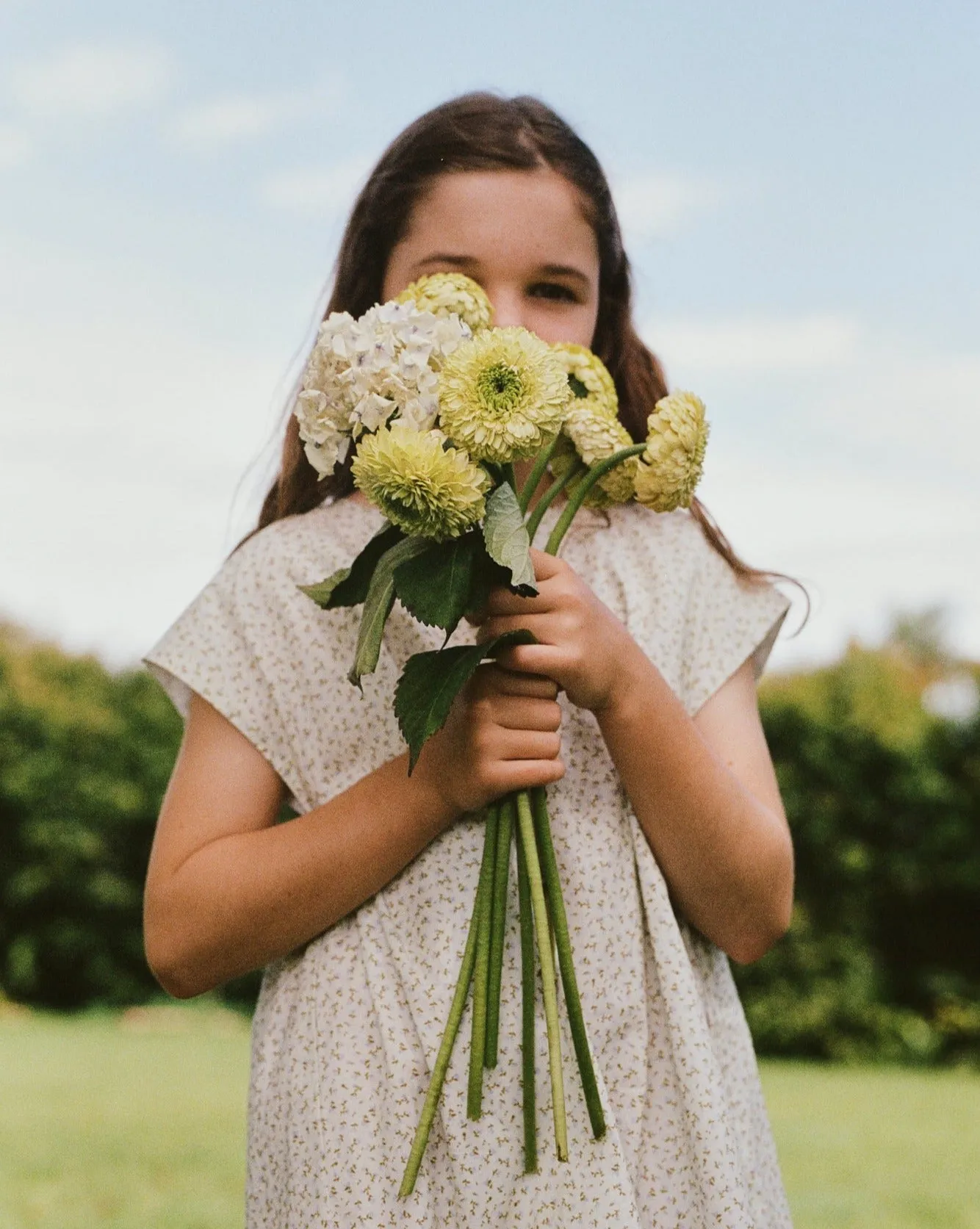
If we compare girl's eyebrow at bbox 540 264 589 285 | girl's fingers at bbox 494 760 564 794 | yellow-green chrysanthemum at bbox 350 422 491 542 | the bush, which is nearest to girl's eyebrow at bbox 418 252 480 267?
girl's eyebrow at bbox 540 264 589 285


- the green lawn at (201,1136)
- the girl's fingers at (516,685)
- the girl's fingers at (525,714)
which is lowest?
the green lawn at (201,1136)

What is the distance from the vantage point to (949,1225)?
550cm

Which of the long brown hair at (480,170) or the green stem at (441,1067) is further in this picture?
the long brown hair at (480,170)

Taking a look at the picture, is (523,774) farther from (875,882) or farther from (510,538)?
(875,882)

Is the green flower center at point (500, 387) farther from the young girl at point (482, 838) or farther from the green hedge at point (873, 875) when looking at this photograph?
the green hedge at point (873, 875)

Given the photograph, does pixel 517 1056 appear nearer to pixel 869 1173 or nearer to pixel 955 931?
pixel 869 1173

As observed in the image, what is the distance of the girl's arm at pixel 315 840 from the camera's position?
1825mm

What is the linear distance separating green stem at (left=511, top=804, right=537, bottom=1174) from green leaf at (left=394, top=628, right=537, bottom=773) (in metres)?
0.23

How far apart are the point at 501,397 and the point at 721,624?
70 cm

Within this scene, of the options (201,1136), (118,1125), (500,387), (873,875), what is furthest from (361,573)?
(873,875)

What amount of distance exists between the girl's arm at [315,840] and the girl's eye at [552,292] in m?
0.67

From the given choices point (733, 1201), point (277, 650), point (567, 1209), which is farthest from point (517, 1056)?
point (277, 650)

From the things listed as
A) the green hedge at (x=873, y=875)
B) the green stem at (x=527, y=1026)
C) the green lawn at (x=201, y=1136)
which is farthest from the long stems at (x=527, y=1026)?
the green hedge at (x=873, y=875)

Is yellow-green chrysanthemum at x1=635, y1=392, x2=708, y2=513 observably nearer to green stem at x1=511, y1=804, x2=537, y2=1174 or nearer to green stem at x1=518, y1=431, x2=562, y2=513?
green stem at x1=518, y1=431, x2=562, y2=513
